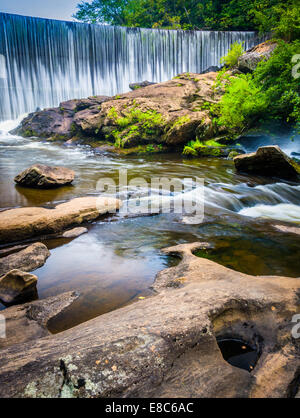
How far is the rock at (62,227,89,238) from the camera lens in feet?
15.7

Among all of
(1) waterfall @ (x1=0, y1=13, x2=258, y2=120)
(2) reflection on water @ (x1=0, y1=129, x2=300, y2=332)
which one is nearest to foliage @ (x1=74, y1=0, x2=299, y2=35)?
(1) waterfall @ (x1=0, y1=13, x2=258, y2=120)

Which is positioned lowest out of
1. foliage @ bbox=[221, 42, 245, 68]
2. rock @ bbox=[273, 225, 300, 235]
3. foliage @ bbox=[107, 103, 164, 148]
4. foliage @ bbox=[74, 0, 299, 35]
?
rock @ bbox=[273, 225, 300, 235]

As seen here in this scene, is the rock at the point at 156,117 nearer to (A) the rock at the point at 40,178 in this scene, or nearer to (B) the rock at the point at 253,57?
(B) the rock at the point at 253,57

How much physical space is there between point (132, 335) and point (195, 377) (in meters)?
0.47

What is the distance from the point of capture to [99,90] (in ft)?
92.4

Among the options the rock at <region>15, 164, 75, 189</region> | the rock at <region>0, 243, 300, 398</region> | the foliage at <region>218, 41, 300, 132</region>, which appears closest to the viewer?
the rock at <region>0, 243, 300, 398</region>

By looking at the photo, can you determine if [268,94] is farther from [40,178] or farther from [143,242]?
[143,242]

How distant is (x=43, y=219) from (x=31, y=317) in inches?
96.4

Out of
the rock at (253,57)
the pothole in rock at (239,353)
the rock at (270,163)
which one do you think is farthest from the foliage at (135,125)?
the pothole in rock at (239,353)

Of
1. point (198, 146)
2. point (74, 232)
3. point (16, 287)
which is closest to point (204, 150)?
point (198, 146)

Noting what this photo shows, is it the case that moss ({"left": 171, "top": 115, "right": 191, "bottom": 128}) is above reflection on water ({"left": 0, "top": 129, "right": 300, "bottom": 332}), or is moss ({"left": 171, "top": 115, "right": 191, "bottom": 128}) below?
above

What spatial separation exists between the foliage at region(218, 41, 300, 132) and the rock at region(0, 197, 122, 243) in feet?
27.1

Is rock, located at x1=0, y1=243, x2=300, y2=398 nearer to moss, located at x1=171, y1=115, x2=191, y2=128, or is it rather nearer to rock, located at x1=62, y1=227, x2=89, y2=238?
rock, located at x1=62, y1=227, x2=89, y2=238

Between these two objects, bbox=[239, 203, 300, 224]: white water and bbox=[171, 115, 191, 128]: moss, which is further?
bbox=[171, 115, 191, 128]: moss
